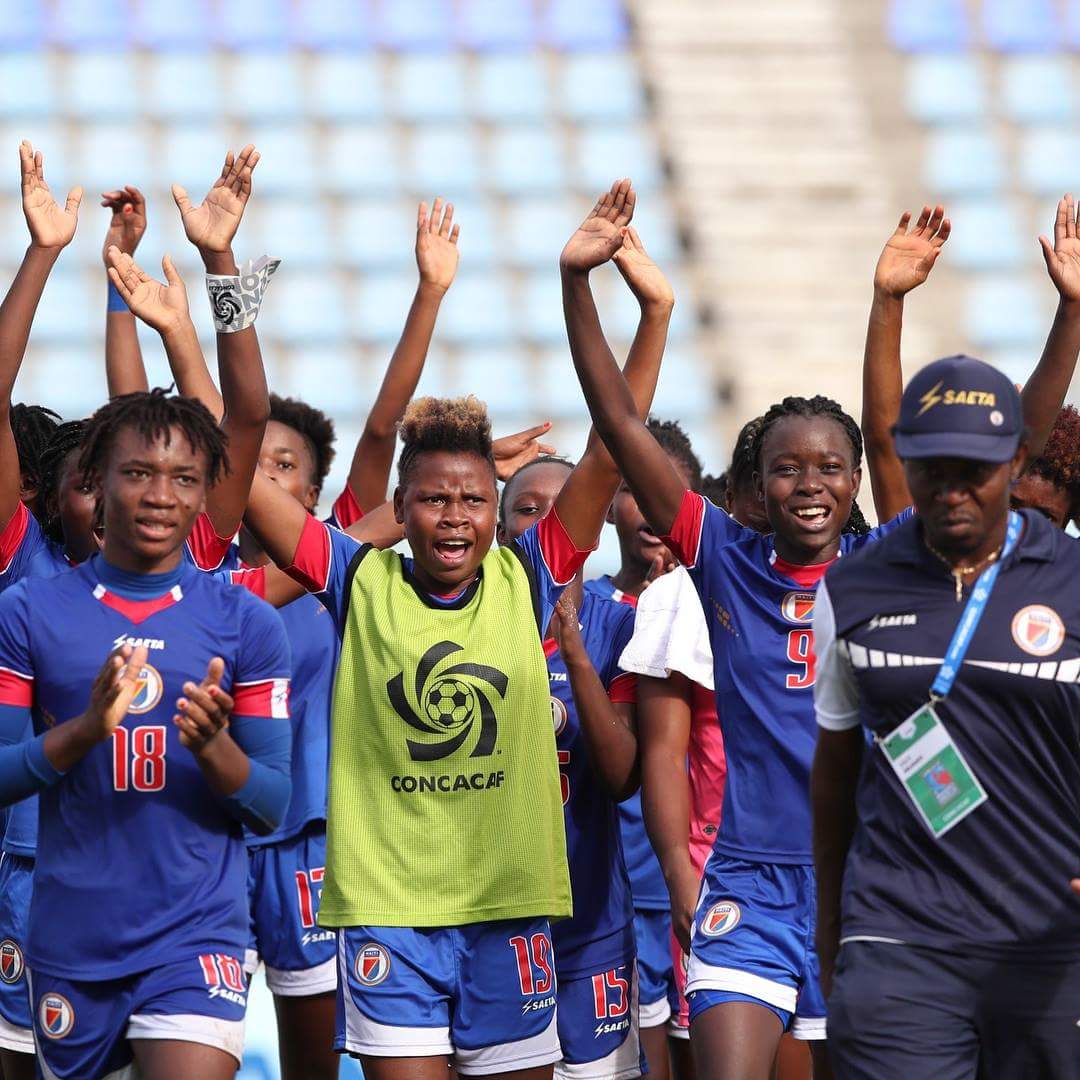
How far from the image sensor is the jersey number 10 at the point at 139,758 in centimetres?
444

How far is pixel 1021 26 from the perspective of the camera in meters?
21.3

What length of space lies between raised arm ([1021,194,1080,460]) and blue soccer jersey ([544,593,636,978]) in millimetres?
1414

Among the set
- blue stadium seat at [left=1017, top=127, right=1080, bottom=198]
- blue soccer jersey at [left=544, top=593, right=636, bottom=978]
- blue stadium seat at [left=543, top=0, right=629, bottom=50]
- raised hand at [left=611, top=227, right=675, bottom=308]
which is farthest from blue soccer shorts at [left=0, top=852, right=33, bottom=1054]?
blue stadium seat at [left=543, top=0, right=629, bottom=50]

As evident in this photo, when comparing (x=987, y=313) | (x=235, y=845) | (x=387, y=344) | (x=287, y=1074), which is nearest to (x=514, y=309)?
(x=387, y=344)

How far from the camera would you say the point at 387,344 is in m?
17.8

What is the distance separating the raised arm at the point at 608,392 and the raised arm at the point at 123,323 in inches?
68.1

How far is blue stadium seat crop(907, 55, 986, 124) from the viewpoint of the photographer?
20438mm

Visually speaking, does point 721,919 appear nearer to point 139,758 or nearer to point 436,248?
point 139,758

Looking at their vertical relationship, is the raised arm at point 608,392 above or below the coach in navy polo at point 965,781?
above

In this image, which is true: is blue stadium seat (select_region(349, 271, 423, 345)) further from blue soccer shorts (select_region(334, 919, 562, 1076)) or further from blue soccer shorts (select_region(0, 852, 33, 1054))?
blue soccer shorts (select_region(334, 919, 562, 1076))

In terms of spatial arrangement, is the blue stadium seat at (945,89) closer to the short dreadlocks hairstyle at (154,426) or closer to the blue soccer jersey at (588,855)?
the blue soccer jersey at (588,855)

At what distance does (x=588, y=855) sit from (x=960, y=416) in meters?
2.24

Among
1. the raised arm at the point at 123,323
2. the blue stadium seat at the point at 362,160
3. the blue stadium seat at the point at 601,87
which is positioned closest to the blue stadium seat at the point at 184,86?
the blue stadium seat at the point at 362,160

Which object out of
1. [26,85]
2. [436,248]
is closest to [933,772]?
[436,248]
